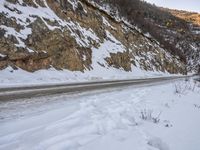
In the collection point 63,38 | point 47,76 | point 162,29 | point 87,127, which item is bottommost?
point 87,127

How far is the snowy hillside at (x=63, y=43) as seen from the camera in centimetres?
1517

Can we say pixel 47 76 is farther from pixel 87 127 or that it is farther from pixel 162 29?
pixel 162 29

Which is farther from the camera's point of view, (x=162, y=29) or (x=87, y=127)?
(x=162, y=29)

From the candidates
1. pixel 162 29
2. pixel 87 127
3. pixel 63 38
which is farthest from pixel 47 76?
pixel 162 29

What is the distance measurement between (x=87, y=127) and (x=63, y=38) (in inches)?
578

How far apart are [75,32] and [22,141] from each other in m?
18.7

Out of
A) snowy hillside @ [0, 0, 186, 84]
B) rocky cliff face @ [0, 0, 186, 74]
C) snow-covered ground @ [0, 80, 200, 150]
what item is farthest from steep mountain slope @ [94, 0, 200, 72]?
snow-covered ground @ [0, 80, 200, 150]

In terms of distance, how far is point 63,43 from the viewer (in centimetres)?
1944

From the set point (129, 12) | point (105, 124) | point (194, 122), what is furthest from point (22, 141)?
point (129, 12)

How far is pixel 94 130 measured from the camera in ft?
18.1

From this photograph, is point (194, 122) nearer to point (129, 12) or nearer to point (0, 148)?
point (0, 148)

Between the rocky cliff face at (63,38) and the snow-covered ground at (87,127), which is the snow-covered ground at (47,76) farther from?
the snow-covered ground at (87,127)

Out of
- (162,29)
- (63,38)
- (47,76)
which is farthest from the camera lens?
(162,29)

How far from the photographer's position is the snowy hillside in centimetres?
1517
